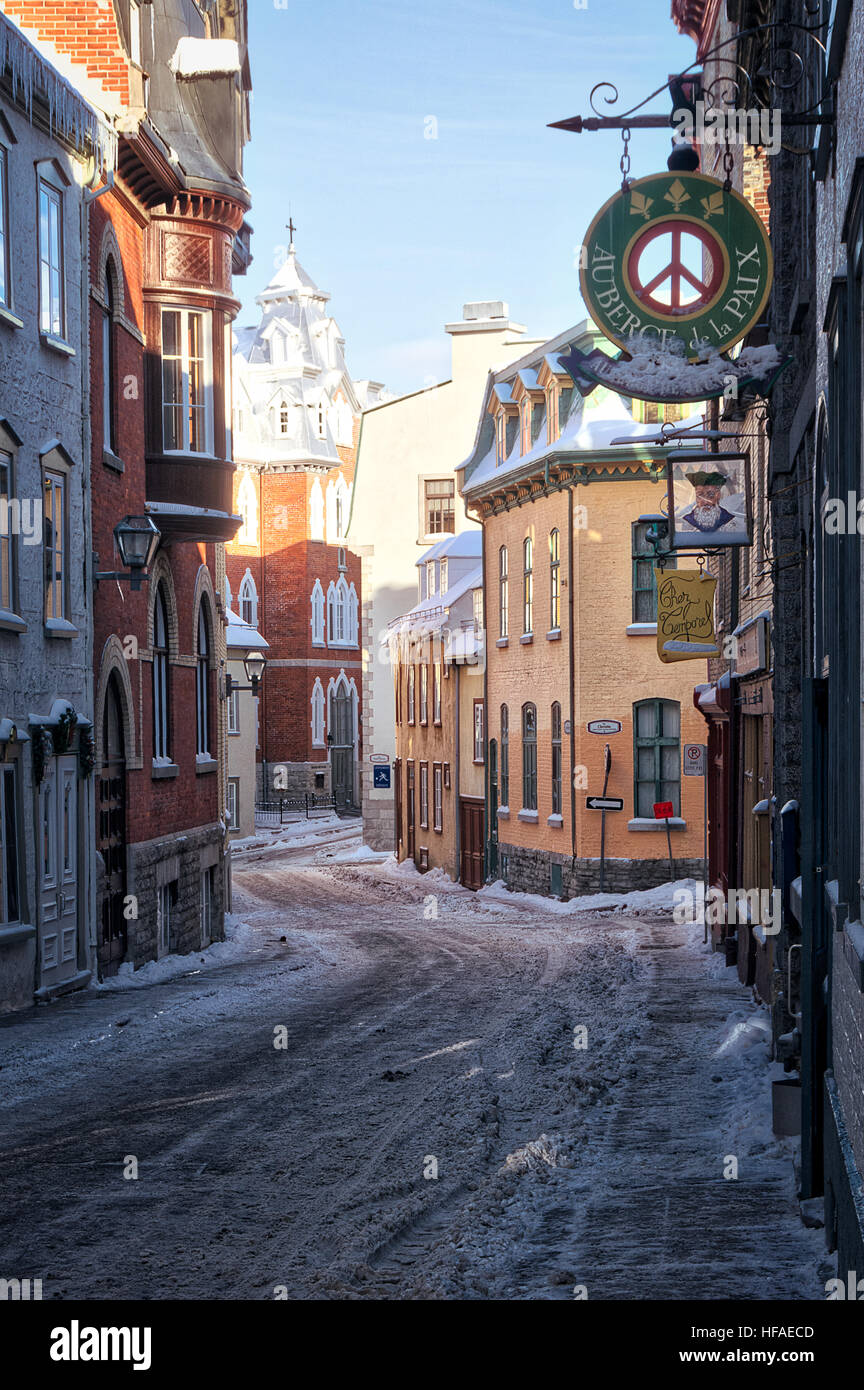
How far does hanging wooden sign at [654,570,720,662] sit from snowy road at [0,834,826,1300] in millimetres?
3677

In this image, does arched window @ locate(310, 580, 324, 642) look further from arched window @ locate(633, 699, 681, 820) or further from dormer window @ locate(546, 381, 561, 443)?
arched window @ locate(633, 699, 681, 820)

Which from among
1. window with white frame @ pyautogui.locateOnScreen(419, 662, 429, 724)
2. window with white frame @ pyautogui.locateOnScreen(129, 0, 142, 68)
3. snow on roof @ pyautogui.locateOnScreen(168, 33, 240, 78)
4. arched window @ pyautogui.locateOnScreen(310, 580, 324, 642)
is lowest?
window with white frame @ pyautogui.locateOnScreen(419, 662, 429, 724)

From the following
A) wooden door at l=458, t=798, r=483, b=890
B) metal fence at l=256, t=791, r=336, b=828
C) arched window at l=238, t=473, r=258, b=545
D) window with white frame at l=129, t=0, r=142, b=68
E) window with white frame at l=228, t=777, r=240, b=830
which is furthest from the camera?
arched window at l=238, t=473, r=258, b=545

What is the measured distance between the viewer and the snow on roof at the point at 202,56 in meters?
22.2

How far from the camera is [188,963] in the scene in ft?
67.8

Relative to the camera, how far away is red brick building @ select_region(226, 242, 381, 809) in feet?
220

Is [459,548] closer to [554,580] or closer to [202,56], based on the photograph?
[554,580]

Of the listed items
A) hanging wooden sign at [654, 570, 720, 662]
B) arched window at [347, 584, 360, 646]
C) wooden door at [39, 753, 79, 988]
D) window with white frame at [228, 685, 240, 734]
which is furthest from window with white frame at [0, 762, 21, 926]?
arched window at [347, 584, 360, 646]

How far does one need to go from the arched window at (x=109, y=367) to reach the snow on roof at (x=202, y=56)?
4.43m

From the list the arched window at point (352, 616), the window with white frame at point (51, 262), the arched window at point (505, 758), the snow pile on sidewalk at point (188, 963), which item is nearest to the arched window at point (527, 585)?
the arched window at point (505, 758)

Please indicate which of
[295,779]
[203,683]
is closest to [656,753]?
[203,683]

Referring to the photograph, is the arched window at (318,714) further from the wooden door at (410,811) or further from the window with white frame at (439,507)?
the wooden door at (410,811)
